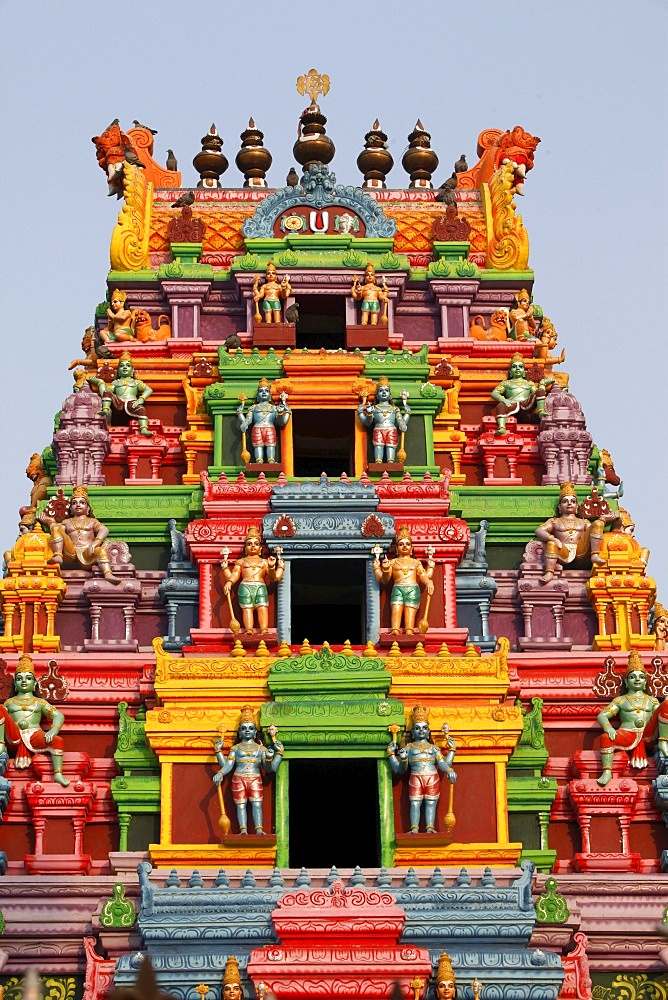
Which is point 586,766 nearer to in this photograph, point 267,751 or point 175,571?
point 267,751

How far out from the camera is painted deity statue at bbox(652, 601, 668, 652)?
40188mm

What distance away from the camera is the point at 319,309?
154ft

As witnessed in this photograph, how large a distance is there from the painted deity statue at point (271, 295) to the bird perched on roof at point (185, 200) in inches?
142

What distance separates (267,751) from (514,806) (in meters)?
4.49

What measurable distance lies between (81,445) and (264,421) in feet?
12.7

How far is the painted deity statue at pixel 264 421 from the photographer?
41969 millimetres

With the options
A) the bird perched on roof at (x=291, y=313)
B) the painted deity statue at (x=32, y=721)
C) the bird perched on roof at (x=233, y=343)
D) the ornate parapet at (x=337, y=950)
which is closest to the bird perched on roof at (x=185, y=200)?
the bird perched on roof at (x=291, y=313)

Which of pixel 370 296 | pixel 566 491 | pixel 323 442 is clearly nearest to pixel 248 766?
pixel 566 491

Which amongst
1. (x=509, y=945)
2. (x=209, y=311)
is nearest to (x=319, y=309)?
(x=209, y=311)

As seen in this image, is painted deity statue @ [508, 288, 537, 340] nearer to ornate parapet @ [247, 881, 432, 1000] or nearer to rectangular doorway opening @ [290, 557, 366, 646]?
rectangular doorway opening @ [290, 557, 366, 646]

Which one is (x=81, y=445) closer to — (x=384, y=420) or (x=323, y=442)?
(x=323, y=442)

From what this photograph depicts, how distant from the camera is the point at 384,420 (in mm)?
41938

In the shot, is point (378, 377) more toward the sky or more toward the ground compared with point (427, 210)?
more toward the ground

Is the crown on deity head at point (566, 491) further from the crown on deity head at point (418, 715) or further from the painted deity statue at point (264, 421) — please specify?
the crown on deity head at point (418, 715)
